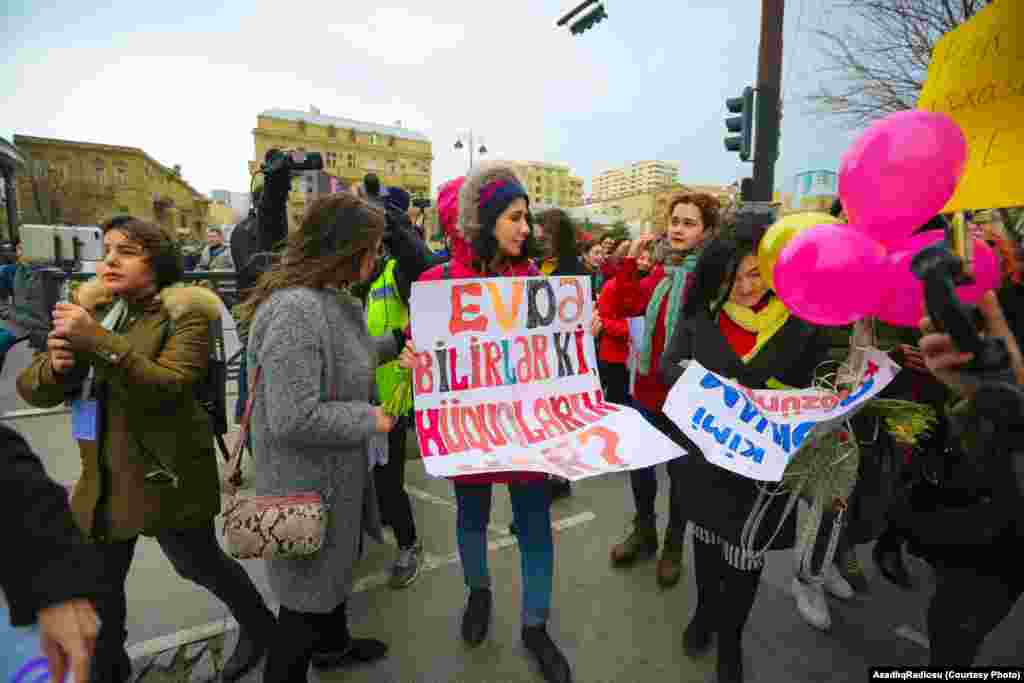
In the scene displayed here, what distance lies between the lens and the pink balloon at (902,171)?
57.8 inches

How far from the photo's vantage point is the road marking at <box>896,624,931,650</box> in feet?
8.01

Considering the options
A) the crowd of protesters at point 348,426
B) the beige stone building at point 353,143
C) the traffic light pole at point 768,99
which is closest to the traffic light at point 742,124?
the traffic light pole at point 768,99

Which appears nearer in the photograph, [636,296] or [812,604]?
[812,604]

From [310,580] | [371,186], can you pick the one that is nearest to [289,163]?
[371,186]

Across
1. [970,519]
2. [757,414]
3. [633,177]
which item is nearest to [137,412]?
[757,414]

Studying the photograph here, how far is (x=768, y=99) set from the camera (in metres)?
6.51

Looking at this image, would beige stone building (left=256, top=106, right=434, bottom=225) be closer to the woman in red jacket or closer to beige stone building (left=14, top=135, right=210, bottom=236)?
beige stone building (left=14, top=135, right=210, bottom=236)

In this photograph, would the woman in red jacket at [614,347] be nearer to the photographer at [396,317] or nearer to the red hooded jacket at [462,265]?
the red hooded jacket at [462,265]

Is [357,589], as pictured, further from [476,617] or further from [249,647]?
[476,617]

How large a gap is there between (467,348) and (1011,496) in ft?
5.76

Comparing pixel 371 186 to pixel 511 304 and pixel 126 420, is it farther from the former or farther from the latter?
pixel 126 420

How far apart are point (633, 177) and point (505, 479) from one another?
12998cm

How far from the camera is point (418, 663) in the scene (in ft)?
7.45

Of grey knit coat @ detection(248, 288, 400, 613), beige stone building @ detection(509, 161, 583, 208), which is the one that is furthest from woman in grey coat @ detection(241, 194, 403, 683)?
beige stone building @ detection(509, 161, 583, 208)
